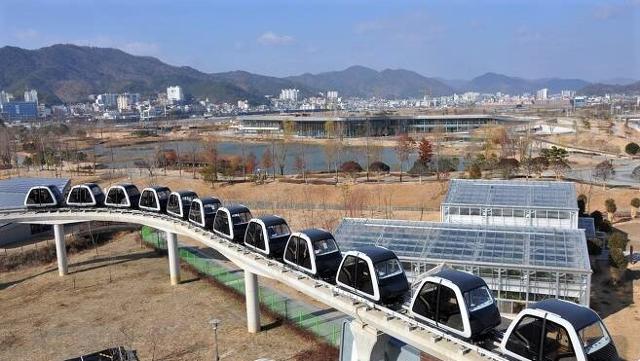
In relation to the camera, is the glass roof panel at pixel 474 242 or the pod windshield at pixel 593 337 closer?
the pod windshield at pixel 593 337

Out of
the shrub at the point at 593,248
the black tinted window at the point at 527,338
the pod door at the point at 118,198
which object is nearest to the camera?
the black tinted window at the point at 527,338

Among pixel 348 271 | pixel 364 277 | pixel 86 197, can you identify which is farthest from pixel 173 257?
pixel 364 277

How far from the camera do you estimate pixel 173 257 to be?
100 feet

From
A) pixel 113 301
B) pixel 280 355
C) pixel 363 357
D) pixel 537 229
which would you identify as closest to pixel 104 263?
pixel 113 301

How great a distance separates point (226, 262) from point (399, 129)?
9977 cm

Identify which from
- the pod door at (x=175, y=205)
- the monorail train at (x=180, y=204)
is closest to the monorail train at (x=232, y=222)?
the monorail train at (x=180, y=204)

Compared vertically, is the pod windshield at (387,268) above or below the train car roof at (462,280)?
below

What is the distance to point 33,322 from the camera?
2625 centimetres

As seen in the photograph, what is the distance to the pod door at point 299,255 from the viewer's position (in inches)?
731

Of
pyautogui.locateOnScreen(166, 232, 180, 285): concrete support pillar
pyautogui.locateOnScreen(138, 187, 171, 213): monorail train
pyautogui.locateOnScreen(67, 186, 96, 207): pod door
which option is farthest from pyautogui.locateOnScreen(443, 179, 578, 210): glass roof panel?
pyautogui.locateOnScreen(67, 186, 96, 207): pod door

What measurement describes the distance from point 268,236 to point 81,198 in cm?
1760

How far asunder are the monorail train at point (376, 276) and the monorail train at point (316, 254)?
2.15 metres

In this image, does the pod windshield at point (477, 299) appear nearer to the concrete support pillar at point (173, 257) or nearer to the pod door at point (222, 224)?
the pod door at point (222, 224)

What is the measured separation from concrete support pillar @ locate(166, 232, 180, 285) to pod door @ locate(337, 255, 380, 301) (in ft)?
53.5
